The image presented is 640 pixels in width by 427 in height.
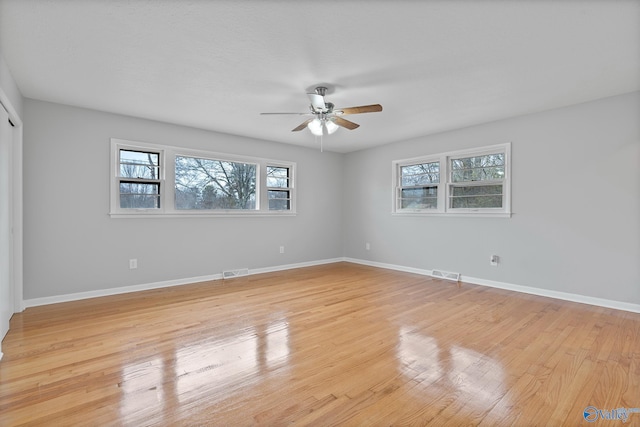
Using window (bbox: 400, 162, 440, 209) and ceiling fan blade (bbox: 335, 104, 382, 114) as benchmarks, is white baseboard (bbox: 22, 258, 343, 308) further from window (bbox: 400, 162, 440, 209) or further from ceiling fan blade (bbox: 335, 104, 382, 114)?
ceiling fan blade (bbox: 335, 104, 382, 114)

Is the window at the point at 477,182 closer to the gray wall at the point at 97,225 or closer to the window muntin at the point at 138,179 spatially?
the gray wall at the point at 97,225

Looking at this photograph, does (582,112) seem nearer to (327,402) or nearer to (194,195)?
(327,402)

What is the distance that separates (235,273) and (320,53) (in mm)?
3831

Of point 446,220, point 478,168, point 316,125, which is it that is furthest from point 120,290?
point 478,168

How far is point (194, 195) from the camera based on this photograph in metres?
4.88

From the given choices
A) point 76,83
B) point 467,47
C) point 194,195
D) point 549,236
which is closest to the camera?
point 467,47

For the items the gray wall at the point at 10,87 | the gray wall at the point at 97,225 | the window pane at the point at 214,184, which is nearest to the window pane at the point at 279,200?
the window pane at the point at 214,184

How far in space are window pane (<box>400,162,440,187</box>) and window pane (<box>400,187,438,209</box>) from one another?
13 centimetres

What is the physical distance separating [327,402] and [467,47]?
2821 mm

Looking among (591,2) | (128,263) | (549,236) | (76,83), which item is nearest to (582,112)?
(549,236)

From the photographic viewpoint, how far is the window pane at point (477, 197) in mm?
4574

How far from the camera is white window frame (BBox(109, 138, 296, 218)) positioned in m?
4.11

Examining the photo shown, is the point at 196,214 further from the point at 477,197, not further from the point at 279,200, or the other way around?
the point at 477,197

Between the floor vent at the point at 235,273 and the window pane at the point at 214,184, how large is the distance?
110 centimetres
